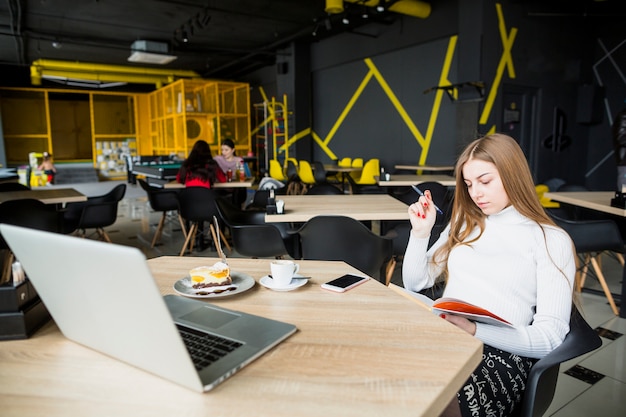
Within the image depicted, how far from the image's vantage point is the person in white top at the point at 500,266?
1263mm

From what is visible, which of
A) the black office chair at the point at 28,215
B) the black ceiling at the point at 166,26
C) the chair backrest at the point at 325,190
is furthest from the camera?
the black ceiling at the point at 166,26

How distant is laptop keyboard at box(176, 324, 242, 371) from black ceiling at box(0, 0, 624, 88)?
700cm

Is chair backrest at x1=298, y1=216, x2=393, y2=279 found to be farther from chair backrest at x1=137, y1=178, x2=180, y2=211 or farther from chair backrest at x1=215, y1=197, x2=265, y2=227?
chair backrest at x1=137, y1=178, x2=180, y2=211

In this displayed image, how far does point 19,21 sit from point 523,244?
10.3m

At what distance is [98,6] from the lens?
27.3 feet

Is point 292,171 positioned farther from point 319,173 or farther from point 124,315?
point 124,315

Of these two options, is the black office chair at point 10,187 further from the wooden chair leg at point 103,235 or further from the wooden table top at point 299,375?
the wooden table top at point 299,375

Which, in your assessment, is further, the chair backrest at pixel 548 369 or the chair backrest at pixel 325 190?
the chair backrest at pixel 325 190

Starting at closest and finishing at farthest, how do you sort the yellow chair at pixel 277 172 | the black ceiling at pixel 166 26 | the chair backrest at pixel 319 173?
the black ceiling at pixel 166 26 → the chair backrest at pixel 319 173 → the yellow chair at pixel 277 172

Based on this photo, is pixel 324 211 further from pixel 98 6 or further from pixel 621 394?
pixel 98 6

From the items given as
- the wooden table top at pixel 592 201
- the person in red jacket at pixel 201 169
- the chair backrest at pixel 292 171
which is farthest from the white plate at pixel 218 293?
the chair backrest at pixel 292 171

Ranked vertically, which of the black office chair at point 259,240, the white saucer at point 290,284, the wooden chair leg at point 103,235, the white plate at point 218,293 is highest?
the white plate at point 218,293

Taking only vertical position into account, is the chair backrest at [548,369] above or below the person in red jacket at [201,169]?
below

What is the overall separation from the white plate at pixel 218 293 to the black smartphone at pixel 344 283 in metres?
0.24
